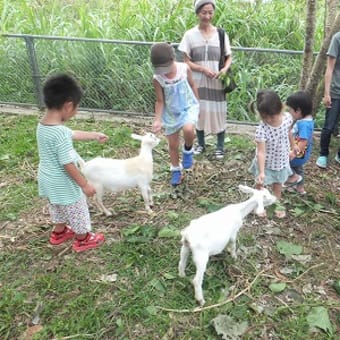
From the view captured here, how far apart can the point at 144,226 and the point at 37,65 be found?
3741mm

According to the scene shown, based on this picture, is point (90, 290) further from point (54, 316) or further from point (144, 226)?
point (144, 226)

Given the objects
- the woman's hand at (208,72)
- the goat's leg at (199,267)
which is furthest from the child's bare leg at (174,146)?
the goat's leg at (199,267)

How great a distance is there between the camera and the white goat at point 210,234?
108 inches

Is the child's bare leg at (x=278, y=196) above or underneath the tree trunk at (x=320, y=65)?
underneath

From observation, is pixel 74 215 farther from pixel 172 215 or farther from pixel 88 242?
pixel 172 215

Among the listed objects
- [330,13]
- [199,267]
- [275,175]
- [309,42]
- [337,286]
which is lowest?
[337,286]

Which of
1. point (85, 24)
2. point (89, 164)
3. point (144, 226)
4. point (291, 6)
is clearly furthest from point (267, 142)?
point (291, 6)

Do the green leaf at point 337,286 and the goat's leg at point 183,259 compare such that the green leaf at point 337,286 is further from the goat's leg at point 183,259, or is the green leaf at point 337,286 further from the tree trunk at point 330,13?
the tree trunk at point 330,13

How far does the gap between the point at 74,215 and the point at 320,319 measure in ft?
6.33

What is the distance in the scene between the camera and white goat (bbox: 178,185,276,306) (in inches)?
108

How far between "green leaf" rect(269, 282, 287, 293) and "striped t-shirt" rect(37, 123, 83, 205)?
1601mm

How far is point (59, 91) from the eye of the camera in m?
2.91

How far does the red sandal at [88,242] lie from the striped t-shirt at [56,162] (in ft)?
1.49

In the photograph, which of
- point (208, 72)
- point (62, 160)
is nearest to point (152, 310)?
point (62, 160)
